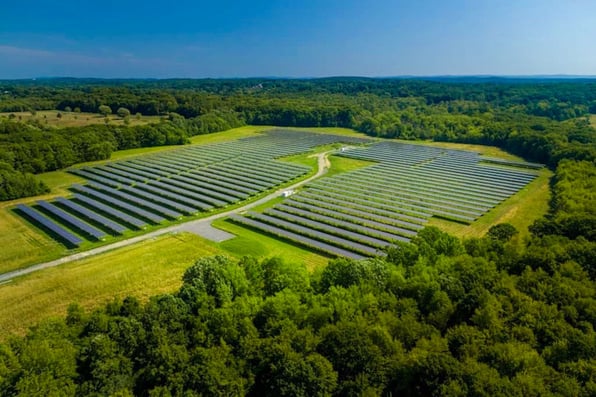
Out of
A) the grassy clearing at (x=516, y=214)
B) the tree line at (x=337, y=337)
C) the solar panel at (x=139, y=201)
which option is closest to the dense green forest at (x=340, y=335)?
the tree line at (x=337, y=337)

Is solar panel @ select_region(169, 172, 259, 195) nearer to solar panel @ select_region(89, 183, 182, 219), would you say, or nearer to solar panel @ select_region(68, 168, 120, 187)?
solar panel @ select_region(68, 168, 120, 187)

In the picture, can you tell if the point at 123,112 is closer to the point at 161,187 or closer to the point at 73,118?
the point at 73,118

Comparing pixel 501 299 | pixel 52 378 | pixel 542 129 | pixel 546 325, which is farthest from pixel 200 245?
pixel 542 129

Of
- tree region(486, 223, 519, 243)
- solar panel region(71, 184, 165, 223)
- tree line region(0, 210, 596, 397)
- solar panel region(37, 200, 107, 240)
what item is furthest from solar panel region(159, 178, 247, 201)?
tree region(486, 223, 519, 243)

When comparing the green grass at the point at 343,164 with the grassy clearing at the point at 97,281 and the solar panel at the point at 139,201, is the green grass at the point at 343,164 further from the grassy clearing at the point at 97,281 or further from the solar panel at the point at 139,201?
the grassy clearing at the point at 97,281

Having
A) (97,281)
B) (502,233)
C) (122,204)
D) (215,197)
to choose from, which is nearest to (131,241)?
(97,281)

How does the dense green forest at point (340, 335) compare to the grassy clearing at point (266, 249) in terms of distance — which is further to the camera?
the grassy clearing at point (266, 249)

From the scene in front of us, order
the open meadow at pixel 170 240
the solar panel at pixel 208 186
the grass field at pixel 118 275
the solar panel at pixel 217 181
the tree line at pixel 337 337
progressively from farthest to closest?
1. the solar panel at pixel 217 181
2. the solar panel at pixel 208 186
3. the open meadow at pixel 170 240
4. the grass field at pixel 118 275
5. the tree line at pixel 337 337
